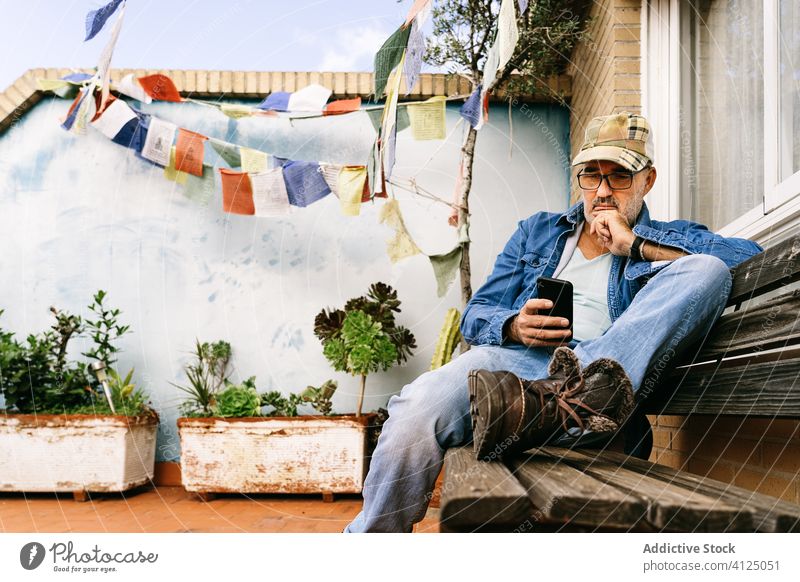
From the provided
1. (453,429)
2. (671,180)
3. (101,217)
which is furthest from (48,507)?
(671,180)

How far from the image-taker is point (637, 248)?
1171 mm

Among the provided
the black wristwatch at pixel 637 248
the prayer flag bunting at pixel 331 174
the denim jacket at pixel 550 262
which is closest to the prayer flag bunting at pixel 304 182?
the prayer flag bunting at pixel 331 174

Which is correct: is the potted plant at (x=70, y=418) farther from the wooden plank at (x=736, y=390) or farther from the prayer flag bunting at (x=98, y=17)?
the wooden plank at (x=736, y=390)

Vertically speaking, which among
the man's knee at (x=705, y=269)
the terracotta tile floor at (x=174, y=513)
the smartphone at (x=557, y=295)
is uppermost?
the man's knee at (x=705, y=269)

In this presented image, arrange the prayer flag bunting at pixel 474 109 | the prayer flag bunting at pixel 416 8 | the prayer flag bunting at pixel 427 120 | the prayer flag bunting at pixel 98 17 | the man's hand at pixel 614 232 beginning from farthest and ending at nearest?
the prayer flag bunting at pixel 427 120, the prayer flag bunting at pixel 474 109, the prayer flag bunting at pixel 98 17, the prayer flag bunting at pixel 416 8, the man's hand at pixel 614 232

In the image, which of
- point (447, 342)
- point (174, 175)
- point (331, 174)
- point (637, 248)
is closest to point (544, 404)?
point (637, 248)

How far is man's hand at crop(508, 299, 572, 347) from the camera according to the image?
3.37ft

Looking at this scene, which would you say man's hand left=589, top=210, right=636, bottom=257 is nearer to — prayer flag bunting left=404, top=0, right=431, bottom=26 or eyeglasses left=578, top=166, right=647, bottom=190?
eyeglasses left=578, top=166, right=647, bottom=190

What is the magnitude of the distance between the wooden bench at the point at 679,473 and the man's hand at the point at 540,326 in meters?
0.16

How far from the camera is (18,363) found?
248cm

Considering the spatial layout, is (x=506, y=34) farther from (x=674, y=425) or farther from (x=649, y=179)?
(x=674, y=425)

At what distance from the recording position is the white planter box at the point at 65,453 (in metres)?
2.35
